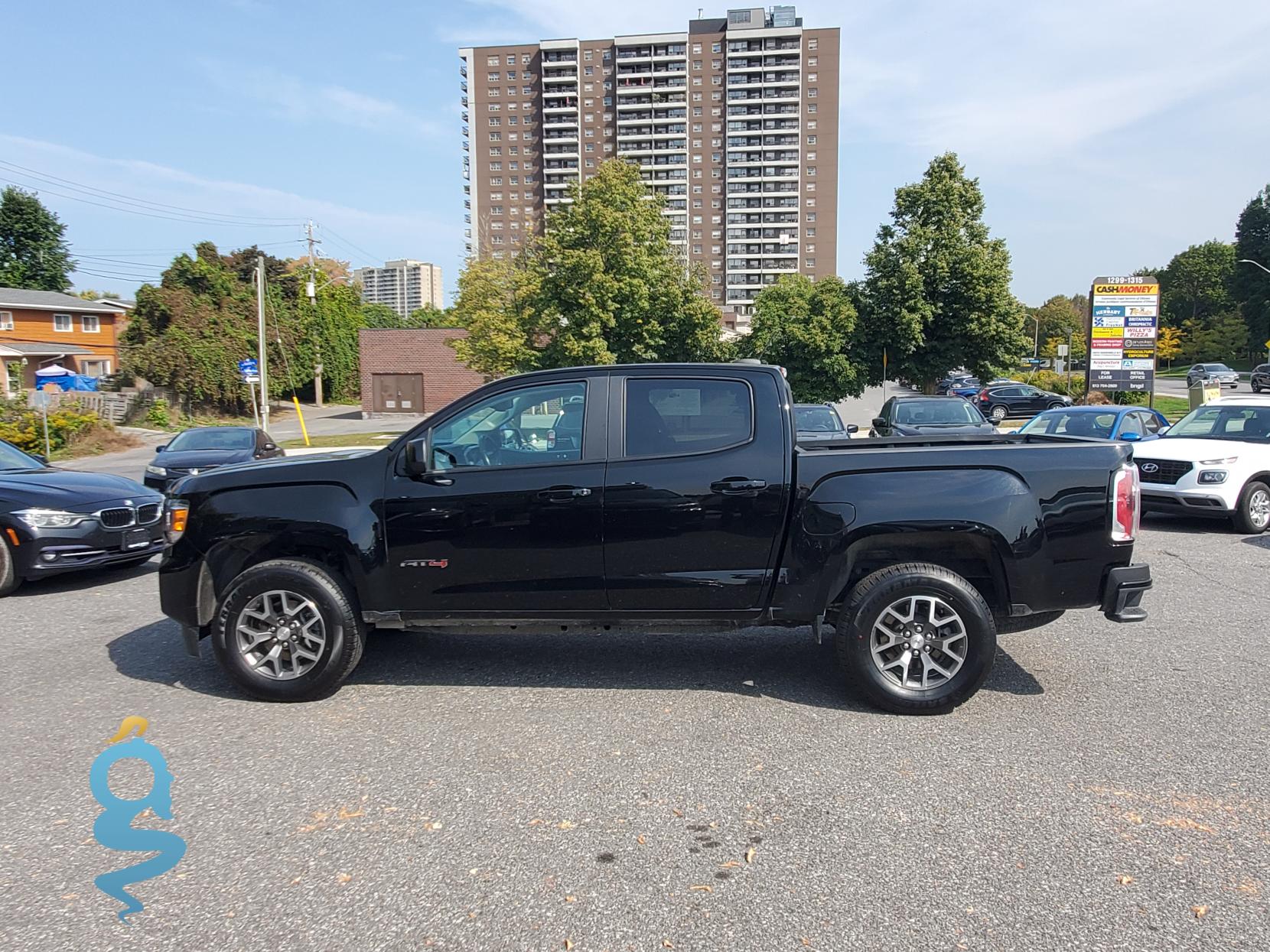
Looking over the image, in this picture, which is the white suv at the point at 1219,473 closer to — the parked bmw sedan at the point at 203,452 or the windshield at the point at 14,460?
the windshield at the point at 14,460

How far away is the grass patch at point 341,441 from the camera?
112 ft

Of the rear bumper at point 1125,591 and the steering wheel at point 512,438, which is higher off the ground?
the steering wheel at point 512,438

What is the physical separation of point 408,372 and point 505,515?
172ft

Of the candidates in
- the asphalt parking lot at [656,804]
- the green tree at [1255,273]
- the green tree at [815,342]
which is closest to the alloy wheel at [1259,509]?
the asphalt parking lot at [656,804]

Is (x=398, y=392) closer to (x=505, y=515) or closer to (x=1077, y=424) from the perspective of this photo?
(x=1077, y=424)

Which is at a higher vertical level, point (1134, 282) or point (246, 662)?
point (1134, 282)

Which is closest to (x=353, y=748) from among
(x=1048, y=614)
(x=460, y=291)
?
(x=1048, y=614)

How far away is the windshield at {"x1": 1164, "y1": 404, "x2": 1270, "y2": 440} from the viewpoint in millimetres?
11883

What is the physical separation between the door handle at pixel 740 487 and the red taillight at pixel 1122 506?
1895 mm

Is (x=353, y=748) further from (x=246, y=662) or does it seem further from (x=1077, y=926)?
(x=1077, y=926)

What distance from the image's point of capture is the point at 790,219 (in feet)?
420

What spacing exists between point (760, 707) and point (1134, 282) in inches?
1027

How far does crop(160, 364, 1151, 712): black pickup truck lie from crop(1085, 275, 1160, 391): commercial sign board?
79.9ft

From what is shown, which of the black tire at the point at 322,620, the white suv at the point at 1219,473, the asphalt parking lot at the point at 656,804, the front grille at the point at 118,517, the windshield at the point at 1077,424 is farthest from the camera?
the windshield at the point at 1077,424
